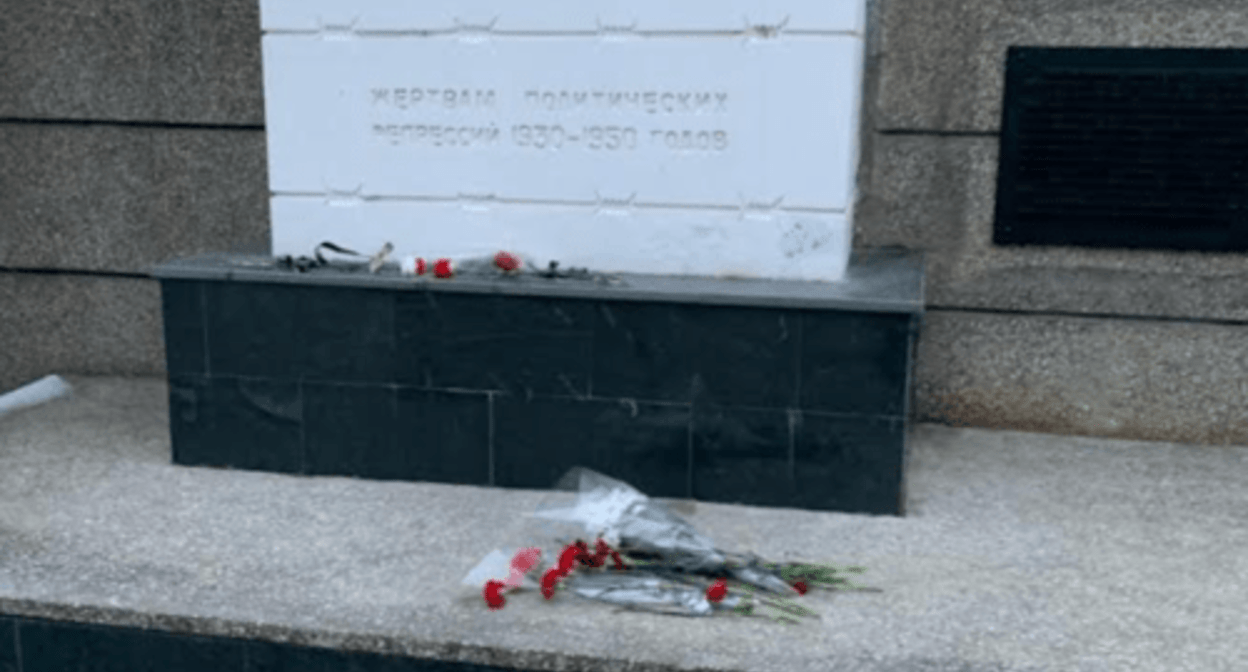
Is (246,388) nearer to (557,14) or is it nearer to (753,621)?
(557,14)

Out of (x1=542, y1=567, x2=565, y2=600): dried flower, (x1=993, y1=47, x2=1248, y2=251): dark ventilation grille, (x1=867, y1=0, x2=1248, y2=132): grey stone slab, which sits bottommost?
(x1=542, y1=567, x2=565, y2=600): dried flower

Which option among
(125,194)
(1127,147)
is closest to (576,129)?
(1127,147)

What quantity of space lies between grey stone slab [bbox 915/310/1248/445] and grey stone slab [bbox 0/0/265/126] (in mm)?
3905

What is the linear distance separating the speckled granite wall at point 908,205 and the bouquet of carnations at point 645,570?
→ 2330mm

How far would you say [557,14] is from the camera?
15.9 feet

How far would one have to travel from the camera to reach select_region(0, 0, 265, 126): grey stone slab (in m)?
6.47

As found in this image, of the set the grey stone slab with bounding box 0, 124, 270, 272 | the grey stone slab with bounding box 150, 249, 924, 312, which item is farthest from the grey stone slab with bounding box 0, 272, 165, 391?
the grey stone slab with bounding box 150, 249, 924, 312

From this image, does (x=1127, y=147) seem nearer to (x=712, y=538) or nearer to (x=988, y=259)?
(x=988, y=259)

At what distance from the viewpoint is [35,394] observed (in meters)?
6.45

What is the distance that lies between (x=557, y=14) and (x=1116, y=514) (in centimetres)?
301

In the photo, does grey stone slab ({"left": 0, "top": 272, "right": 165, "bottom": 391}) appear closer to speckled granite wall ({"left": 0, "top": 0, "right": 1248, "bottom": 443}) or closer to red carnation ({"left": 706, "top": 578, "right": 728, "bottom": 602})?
speckled granite wall ({"left": 0, "top": 0, "right": 1248, "bottom": 443})

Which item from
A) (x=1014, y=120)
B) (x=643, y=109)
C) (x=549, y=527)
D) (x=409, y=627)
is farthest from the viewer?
(x=1014, y=120)

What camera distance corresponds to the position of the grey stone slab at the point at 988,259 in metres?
5.81

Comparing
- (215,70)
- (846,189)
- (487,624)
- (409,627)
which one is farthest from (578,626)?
(215,70)
